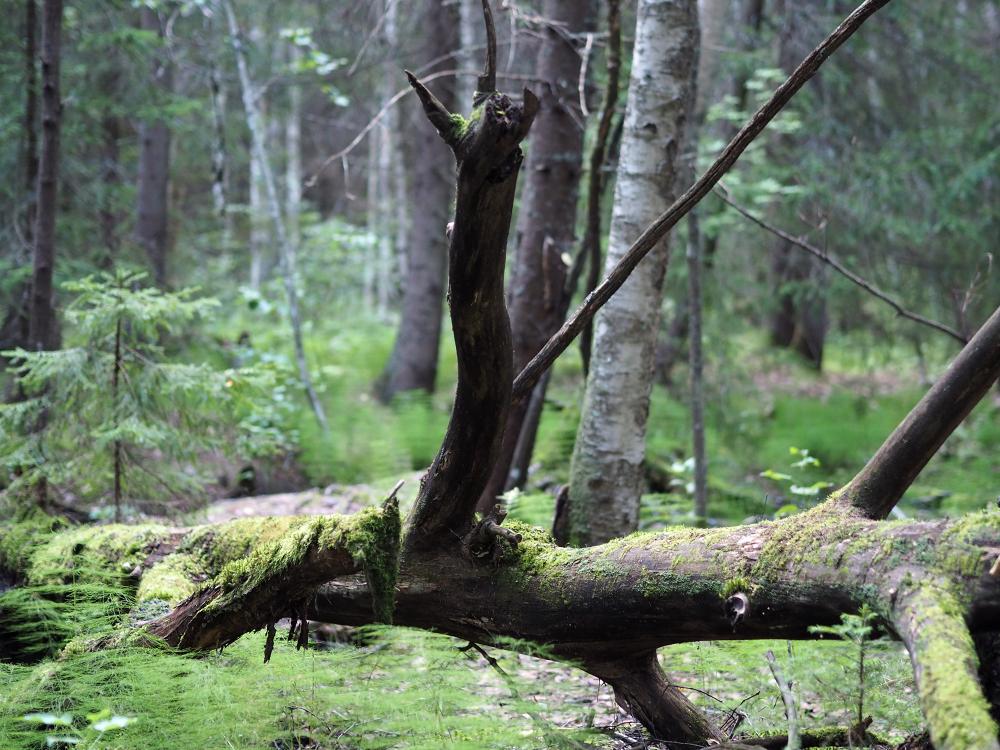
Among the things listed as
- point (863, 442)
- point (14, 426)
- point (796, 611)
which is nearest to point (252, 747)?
point (796, 611)

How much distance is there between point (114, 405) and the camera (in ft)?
17.1

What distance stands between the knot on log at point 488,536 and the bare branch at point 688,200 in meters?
0.48

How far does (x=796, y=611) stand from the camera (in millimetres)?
2420

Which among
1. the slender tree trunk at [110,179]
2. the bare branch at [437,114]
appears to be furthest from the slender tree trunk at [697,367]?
the slender tree trunk at [110,179]

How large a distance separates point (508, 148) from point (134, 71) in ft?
32.3

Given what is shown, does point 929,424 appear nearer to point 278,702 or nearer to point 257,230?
point 278,702

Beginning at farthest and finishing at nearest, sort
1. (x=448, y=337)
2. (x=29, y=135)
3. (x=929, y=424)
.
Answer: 1. (x=448, y=337)
2. (x=29, y=135)
3. (x=929, y=424)

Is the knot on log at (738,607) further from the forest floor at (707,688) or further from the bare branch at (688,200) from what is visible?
the bare branch at (688,200)

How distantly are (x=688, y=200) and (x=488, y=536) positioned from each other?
1457 mm

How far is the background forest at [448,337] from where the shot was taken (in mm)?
3227

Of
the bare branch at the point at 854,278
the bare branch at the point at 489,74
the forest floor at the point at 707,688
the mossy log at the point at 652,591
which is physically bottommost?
the forest floor at the point at 707,688

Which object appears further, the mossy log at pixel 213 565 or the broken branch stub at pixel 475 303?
the mossy log at pixel 213 565

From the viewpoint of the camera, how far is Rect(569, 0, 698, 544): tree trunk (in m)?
4.81

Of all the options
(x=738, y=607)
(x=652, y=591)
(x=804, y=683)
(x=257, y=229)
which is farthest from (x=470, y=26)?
(x=257, y=229)
